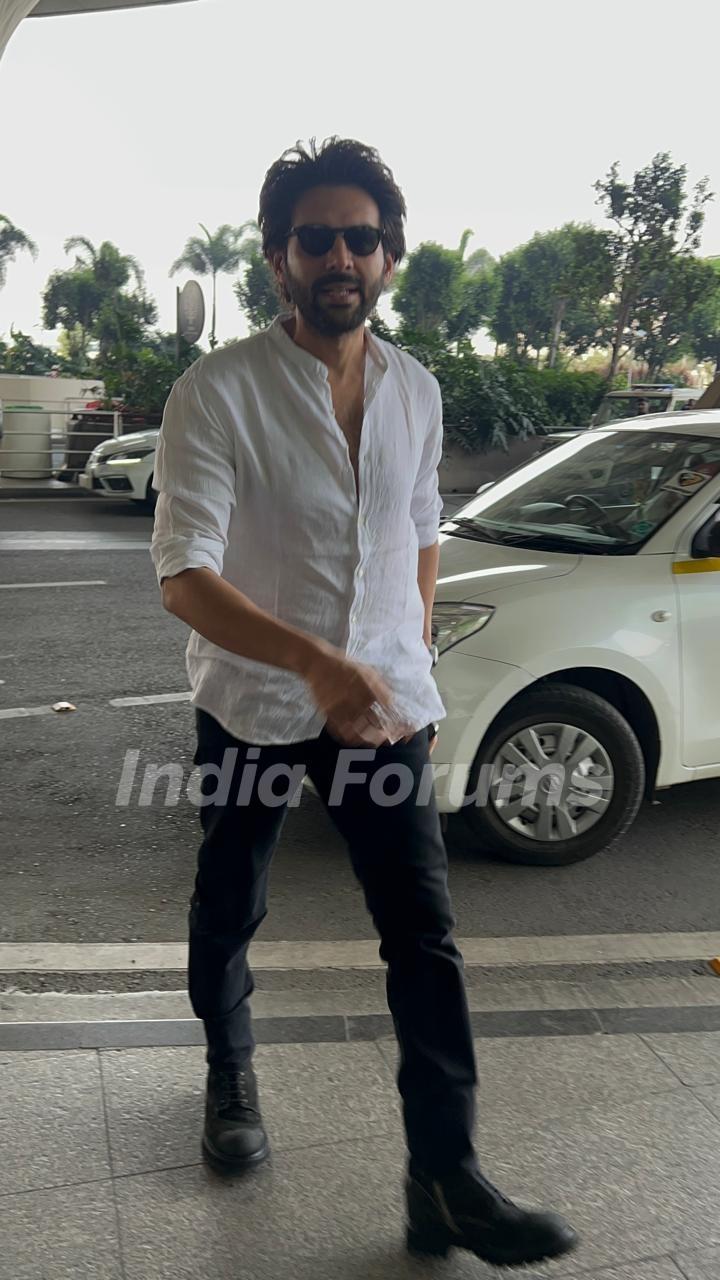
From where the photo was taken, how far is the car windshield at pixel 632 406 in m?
15.7

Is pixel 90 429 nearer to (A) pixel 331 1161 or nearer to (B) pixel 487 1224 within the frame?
(A) pixel 331 1161

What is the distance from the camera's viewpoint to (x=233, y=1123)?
8.37ft

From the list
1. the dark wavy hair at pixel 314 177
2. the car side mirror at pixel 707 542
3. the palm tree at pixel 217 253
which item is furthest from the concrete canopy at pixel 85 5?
the palm tree at pixel 217 253

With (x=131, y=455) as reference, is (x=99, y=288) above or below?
above

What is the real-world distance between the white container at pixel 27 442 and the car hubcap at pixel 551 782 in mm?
15090

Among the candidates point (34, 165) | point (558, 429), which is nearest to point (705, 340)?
point (34, 165)

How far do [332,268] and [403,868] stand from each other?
3.62 ft

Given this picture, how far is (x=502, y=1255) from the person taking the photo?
219 cm

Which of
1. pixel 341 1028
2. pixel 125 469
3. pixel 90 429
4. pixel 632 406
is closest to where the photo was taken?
pixel 341 1028

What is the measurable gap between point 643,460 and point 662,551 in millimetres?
565

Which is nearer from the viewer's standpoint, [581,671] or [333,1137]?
[333,1137]

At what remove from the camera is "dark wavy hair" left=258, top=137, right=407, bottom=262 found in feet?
7.20

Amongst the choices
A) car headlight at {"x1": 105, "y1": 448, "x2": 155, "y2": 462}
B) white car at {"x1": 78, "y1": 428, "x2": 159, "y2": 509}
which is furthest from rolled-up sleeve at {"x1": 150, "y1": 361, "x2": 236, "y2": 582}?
Answer: car headlight at {"x1": 105, "y1": 448, "x2": 155, "y2": 462}

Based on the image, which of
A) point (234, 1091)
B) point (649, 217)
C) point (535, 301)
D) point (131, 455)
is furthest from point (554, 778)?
point (535, 301)
